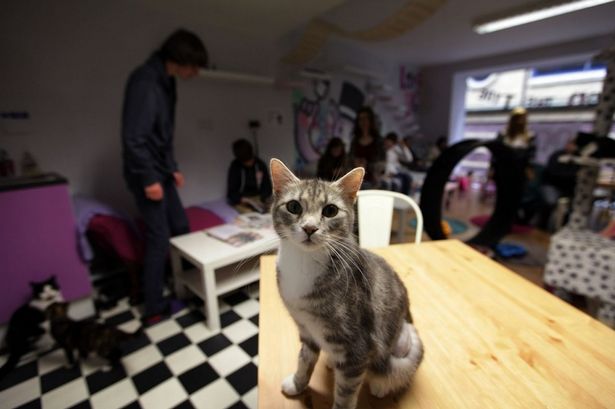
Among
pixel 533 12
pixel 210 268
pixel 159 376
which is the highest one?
pixel 533 12

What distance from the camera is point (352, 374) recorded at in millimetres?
551

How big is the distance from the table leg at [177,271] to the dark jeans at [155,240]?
0.43 feet

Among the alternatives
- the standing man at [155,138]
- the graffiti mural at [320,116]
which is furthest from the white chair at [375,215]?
the graffiti mural at [320,116]

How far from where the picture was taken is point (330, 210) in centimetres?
60

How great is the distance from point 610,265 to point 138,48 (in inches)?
154

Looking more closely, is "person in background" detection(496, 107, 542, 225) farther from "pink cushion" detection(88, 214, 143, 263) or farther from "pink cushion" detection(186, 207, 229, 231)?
"pink cushion" detection(88, 214, 143, 263)

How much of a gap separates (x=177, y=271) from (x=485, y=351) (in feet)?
6.48

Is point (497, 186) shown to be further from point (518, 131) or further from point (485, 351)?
point (518, 131)

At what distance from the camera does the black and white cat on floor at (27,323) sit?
1.54 m

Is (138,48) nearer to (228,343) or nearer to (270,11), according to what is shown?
(270,11)

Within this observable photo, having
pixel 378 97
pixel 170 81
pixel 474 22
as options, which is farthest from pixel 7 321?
pixel 378 97

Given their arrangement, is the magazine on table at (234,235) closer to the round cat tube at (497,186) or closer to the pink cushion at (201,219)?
the pink cushion at (201,219)

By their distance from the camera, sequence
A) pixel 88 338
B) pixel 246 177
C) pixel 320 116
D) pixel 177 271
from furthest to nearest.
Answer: pixel 320 116, pixel 177 271, pixel 246 177, pixel 88 338

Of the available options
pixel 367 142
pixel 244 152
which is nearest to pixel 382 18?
pixel 367 142
